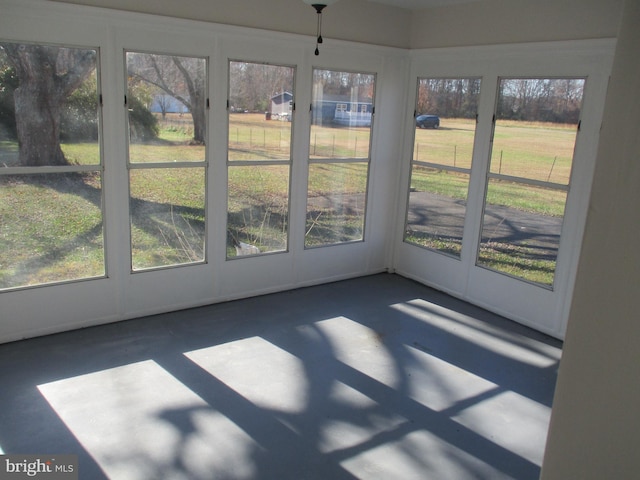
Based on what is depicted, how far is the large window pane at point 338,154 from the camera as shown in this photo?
4879mm

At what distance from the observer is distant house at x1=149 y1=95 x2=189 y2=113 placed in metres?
4.00

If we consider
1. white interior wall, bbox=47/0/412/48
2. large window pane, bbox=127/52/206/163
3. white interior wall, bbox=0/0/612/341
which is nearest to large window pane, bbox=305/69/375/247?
white interior wall, bbox=0/0/612/341

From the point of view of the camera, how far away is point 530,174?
439 centimetres

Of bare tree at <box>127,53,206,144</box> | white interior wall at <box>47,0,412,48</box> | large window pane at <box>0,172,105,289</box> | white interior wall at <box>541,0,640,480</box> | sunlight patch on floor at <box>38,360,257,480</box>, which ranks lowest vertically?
sunlight patch on floor at <box>38,360,257,480</box>

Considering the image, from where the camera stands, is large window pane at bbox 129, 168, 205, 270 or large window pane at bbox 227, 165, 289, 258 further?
large window pane at bbox 227, 165, 289, 258

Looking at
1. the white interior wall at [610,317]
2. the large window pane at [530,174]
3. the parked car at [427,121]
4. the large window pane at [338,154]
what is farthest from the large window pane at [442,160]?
the white interior wall at [610,317]

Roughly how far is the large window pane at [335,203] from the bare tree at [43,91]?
210 centimetres

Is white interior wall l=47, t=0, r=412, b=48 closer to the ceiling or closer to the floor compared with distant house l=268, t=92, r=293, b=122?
closer to the ceiling

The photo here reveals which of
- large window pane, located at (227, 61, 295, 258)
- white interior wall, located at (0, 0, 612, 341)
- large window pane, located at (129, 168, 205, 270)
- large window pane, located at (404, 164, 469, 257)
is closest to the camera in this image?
white interior wall, located at (0, 0, 612, 341)

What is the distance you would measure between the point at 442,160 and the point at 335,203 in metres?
1.10

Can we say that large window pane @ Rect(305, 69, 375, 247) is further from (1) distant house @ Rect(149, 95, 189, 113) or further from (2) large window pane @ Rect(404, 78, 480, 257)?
(1) distant house @ Rect(149, 95, 189, 113)

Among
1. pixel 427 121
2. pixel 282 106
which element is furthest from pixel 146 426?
pixel 427 121

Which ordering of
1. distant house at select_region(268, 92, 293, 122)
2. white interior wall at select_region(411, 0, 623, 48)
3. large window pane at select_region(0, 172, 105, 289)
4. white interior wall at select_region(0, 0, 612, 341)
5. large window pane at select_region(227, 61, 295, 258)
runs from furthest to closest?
distant house at select_region(268, 92, 293, 122)
large window pane at select_region(227, 61, 295, 258)
white interior wall at select_region(411, 0, 623, 48)
white interior wall at select_region(0, 0, 612, 341)
large window pane at select_region(0, 172, 105, 289)

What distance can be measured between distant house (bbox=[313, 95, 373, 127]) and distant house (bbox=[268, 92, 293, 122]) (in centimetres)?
27
